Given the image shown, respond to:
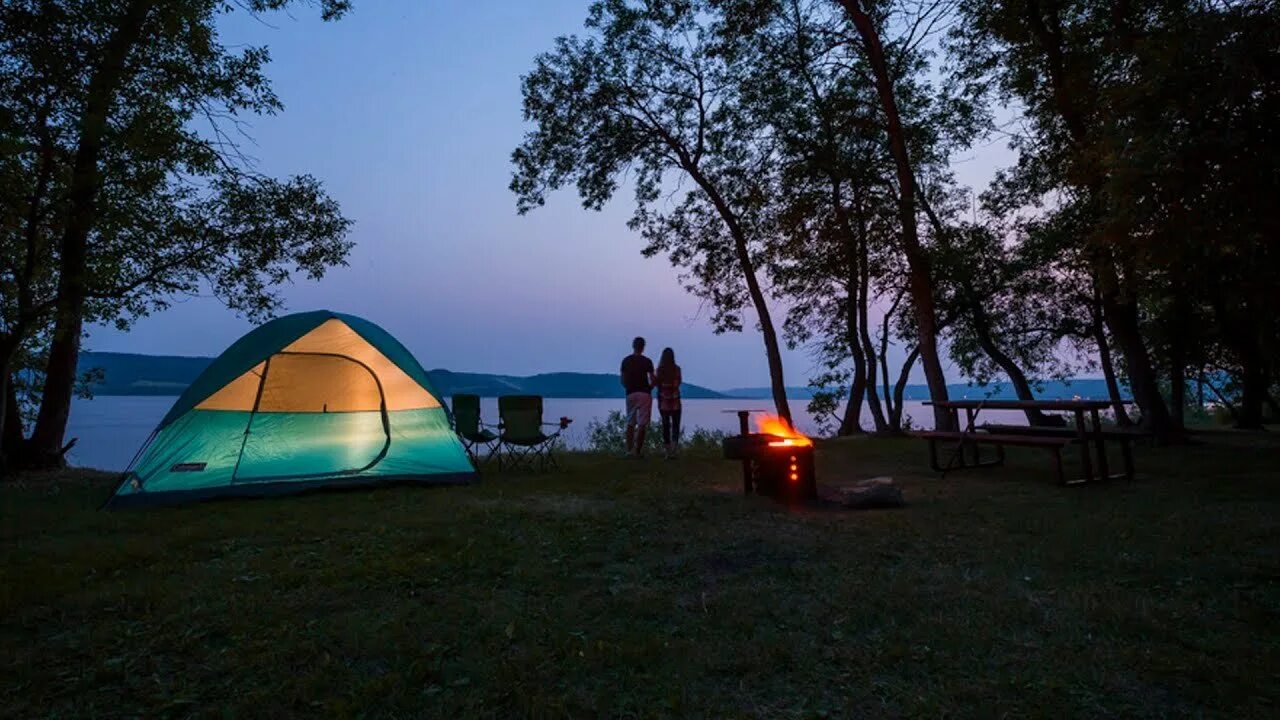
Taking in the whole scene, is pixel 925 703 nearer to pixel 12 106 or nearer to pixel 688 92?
pixel 12 106

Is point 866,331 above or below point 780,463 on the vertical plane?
above

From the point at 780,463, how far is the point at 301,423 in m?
5.75

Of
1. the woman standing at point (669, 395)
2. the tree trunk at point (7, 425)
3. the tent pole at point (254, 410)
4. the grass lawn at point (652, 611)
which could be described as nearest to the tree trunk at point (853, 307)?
the woman standing at point (669, 395)

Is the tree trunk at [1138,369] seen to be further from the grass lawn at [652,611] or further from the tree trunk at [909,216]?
the grass lawn at [652,611]

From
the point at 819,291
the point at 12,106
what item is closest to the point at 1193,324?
the point at 819,291

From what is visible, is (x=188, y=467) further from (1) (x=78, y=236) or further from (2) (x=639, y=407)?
(2) (x=639, y=407)

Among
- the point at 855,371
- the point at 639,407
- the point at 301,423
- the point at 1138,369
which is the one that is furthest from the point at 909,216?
the point at 301,423

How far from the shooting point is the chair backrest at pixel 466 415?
9.55 metres

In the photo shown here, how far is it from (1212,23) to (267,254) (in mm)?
12397

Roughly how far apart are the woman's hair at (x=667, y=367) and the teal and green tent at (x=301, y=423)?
3885 mm

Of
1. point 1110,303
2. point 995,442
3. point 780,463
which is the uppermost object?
point 1110,303

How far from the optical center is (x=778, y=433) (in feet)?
24.6

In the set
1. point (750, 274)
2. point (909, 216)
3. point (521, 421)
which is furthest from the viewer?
point (750, 274)

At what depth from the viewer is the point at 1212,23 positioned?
21.7 ft
